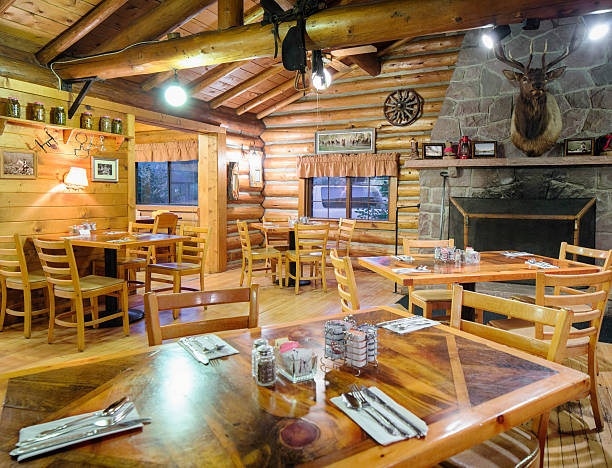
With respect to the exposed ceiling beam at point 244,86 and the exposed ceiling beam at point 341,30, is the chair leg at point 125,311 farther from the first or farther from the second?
the exposed ceiling beam at point 244,86

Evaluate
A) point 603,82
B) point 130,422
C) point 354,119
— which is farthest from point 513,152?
point 130,422

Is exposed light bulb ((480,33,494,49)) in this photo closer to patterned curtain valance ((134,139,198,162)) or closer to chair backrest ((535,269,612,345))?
chair backrest ((535,269,612,345))

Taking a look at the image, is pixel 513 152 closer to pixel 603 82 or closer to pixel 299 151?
pixel 603 82

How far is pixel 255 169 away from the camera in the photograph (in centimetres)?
855

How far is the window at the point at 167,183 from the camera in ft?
29.8

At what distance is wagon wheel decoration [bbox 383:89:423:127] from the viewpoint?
7.17 meters

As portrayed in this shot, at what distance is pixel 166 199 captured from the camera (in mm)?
9320

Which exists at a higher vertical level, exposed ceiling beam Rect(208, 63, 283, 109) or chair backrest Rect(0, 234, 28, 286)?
exposed ceiling beam Rect(208, 63, 283, 109)

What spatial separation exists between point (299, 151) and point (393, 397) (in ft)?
25.0

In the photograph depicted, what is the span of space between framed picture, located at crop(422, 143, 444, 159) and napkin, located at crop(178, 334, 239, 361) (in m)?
5.05

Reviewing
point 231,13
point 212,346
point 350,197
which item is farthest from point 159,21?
point 350,197

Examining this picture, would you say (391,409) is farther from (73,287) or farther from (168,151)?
(168,151)

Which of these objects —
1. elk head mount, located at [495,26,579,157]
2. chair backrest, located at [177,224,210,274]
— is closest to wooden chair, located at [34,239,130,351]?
chair backrest, located at [177,224,210,274]

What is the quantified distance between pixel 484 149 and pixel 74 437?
585cm
